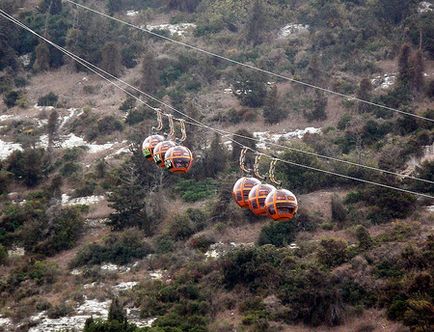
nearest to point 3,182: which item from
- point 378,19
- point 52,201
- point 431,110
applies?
point 52,201

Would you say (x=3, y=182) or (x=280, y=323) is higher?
(x=280, y=323)

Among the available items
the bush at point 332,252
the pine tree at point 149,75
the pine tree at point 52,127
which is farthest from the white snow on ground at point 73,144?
the bush at point 332,252

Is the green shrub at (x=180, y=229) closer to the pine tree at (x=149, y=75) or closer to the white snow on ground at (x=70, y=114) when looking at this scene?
the white snow on ground at (x=70, y=114)

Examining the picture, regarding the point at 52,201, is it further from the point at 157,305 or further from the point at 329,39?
the point at 329,39

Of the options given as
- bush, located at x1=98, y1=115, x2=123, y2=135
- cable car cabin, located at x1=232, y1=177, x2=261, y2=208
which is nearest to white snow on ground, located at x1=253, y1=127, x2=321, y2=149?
bush, located at x1=98, y1=115, x2=123, y2=135

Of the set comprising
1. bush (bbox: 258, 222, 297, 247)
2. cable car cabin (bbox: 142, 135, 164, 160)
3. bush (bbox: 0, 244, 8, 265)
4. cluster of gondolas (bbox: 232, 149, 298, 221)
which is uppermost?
cluster of gondolas (bbox: 232, 149, 298, 221)

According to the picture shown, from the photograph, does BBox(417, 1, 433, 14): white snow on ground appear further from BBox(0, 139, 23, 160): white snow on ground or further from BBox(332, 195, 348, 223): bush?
BBox(0, 139, 23, 160): white snow on ground
